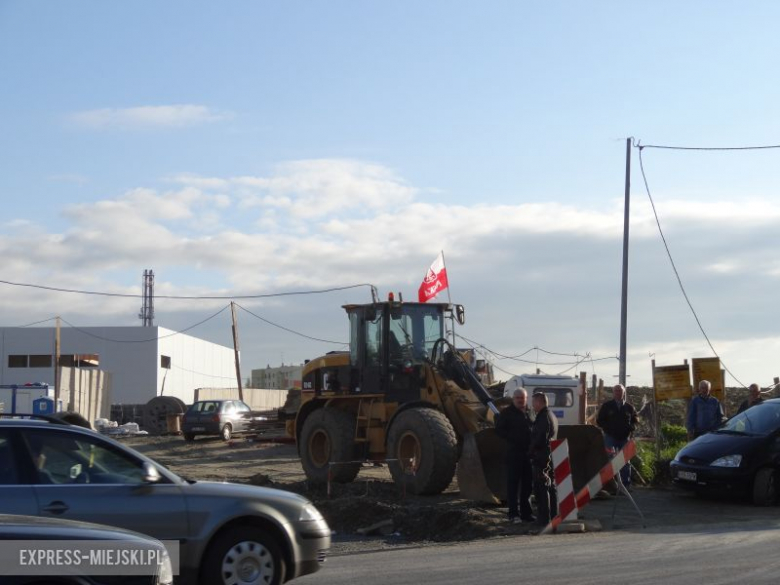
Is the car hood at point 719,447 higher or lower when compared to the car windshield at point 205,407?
lower

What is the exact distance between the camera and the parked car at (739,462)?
656 inches

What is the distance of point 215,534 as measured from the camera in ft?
27.9

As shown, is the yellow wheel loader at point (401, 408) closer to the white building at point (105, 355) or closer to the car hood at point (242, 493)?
the car hood at point (242, 493)

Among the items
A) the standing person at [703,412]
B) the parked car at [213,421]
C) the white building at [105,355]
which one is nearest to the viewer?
the standing person at [703,412]

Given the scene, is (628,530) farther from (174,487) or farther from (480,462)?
(174,487)

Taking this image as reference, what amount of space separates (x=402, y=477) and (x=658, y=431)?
6.48m

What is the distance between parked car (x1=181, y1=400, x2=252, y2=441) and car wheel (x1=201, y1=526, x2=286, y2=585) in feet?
102

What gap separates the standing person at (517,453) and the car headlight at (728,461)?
12.8ft

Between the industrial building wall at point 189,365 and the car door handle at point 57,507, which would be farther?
the industrial building wall at point 189,365

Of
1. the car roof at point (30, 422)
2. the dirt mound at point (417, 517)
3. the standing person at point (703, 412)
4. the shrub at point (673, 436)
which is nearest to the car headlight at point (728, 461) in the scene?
the standing person at point (703, 412)

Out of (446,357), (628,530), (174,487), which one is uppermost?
(446,357)

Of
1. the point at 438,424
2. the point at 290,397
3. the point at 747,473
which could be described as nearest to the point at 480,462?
the point at 438,424

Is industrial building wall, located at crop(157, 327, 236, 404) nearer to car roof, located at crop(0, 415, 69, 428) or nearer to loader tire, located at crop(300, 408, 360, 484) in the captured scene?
loader tire, located at crop(300, 408, 360, 484)

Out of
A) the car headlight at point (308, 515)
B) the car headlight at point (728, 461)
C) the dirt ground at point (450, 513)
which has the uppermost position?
the car headlight at point (728, 461)
